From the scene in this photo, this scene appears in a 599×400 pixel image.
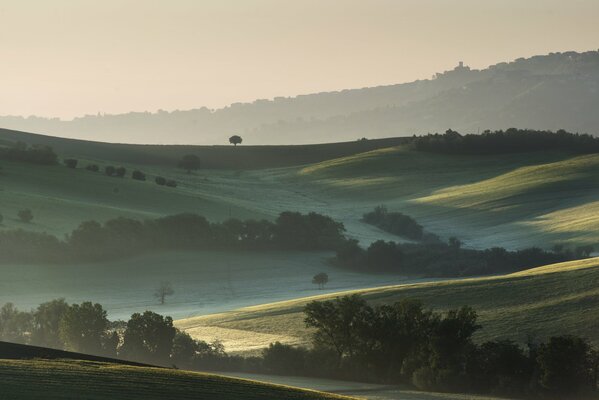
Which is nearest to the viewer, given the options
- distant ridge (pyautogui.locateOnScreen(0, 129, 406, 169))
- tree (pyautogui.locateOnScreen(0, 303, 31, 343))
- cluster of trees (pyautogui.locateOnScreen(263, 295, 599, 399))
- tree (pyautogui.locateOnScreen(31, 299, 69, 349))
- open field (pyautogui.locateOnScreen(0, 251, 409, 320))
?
cluster of trees (pyautogui.locateOnScreen(263, 295, 599, 399))

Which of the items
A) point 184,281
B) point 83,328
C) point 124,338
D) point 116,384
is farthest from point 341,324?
point 184,281

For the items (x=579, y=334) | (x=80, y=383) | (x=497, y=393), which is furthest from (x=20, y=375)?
(x=579, y=334)

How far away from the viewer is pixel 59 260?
8919 cm

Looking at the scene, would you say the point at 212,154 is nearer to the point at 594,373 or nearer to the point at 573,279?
the point at 573,279

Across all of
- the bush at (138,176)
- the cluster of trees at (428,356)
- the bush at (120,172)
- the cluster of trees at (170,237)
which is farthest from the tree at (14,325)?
the bush at (138,176)

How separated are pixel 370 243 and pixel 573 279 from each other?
162 ft

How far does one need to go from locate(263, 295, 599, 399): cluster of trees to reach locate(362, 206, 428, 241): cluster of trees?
62569 mm

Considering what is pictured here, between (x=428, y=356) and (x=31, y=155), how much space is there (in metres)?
90.3

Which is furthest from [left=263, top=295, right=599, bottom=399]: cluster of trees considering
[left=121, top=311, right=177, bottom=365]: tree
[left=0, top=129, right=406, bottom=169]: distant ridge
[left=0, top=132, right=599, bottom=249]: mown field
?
[left=0, top=129, right=406, bottom=169]: distant ridge

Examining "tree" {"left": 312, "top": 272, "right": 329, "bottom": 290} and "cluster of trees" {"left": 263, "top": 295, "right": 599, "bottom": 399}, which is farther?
"tree" {"left": 312, "top": 272, "right": 329, "bottom": 290}

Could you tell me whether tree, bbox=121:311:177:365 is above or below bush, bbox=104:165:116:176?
below

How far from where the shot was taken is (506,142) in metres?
161

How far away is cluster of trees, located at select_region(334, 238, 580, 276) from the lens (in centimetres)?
9044

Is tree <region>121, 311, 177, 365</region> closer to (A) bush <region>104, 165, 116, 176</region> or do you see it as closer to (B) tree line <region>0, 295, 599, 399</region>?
(B) tree line <region>0, 295, 599, 399</region>
